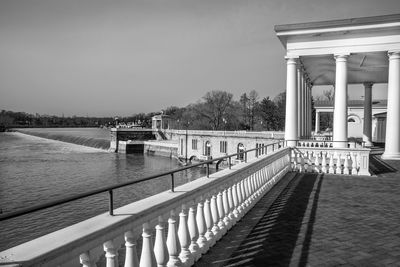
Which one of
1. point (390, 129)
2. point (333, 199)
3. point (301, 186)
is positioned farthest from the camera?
point (390, 129)

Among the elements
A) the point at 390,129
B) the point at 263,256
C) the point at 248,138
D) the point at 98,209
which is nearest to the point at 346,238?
the point at 263,256

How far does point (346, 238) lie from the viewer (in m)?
5.54

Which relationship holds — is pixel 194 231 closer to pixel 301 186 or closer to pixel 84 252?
pixel 84 252

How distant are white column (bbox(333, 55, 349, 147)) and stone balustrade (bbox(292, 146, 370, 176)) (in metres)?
2.71

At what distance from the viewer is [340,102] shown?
16500mm

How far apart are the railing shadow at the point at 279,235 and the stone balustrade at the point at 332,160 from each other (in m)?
5.01

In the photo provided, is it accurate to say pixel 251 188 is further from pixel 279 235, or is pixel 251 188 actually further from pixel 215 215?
pixel 215 215

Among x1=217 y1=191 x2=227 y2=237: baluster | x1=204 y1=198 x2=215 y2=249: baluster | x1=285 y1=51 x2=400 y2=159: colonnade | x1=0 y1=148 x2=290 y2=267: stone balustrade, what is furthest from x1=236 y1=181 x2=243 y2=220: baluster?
x1=285 y1=51 x2=400 y2=159: colonnade

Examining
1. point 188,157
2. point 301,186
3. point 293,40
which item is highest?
point 293,40

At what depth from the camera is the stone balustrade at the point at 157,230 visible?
2.25 metres

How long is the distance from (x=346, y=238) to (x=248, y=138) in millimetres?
52129

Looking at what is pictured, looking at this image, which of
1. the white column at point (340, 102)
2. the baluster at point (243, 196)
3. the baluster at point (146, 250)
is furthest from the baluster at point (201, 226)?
the white column at point (340, 102)

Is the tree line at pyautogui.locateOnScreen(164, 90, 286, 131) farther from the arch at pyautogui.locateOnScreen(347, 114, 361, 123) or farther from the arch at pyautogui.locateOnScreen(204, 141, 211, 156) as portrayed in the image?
the arch at pyautogui.locateOnScreen(347, 114, 361, 123)

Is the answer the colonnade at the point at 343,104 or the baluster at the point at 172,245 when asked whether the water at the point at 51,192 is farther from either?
the baluster at the point at 172,245
